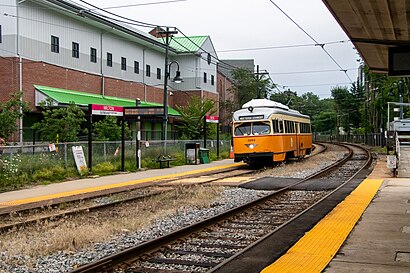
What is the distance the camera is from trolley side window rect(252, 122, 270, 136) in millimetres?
27438

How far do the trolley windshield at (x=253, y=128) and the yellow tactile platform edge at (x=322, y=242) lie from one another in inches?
540

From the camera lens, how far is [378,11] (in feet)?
32.7

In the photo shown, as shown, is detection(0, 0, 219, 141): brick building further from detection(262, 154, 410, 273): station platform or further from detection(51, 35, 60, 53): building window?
detection(262, 154, 410, 273): station platform

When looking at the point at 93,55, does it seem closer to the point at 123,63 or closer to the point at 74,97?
the point at 123,63

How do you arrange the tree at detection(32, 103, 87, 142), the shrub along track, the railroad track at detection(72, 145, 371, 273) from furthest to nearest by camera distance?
1. the tree at detection(32, 103, 87, 142)
2. the shrub along track
3. the railroad track at detection(72, 145, 371, 273)

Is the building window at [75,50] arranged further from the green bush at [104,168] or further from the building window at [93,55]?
the green bush at [104,168]

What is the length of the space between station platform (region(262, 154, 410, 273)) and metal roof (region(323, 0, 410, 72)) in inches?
151

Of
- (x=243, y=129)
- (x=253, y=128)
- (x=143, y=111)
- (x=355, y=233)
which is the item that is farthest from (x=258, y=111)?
(x=355, y=233)

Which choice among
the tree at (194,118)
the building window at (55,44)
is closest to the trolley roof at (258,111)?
the tree at (194,118)

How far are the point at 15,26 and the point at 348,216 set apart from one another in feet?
101

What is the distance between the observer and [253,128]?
27.9 m

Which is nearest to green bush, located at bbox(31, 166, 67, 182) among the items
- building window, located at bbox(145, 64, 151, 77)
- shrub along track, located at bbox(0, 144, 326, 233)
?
shrub along track, located at bbox(0, 144, 326, 233)

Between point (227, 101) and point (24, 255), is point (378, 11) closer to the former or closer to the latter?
point (24, 255)

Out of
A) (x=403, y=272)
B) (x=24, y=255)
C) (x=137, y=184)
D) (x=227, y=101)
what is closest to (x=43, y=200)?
(x=137, y=184)
